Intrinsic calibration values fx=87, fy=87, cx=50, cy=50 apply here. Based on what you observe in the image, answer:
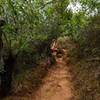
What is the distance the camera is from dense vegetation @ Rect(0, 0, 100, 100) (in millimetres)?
3268

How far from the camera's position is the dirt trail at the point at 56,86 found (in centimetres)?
411

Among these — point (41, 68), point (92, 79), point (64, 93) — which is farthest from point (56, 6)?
point (64, 93)

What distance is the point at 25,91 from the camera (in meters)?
4.25

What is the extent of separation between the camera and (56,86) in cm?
479

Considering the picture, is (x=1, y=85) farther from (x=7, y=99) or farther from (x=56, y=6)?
(x=56, y=6)

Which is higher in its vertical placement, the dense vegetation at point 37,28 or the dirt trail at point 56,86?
the dense vegetation at point 37,28

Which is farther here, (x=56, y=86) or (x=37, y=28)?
(x=56, y=86)

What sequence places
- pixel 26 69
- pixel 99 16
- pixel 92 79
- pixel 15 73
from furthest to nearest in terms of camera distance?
pixel 99 16 < pixel 26 69 < pixel 15 73 < pixel 92 79

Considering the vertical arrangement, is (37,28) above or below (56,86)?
above

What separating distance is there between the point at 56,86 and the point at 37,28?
3.25 metres

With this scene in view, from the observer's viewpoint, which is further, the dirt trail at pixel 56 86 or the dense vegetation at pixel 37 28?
the dirt trail at pixel 56 86

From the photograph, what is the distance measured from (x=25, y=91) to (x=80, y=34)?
5357 millimetres

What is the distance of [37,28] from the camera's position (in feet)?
A: 13.0

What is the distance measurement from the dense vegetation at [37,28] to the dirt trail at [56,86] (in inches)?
43.8
